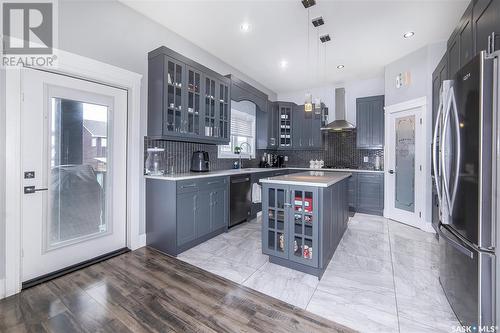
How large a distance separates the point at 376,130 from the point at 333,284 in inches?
151

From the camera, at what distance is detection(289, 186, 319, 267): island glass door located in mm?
2207

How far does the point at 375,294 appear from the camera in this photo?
1.96 metres

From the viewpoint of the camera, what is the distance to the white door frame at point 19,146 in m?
1.89

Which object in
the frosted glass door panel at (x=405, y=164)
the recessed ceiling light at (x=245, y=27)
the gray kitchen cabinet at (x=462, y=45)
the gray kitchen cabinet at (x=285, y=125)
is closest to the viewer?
the gray kitchen cabinet at (x=462, y=45)

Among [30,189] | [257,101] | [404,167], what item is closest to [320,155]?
[404,167]

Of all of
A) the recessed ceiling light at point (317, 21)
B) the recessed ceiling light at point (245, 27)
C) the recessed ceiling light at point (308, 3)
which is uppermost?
the recessed ceiling light at point (245, 27)

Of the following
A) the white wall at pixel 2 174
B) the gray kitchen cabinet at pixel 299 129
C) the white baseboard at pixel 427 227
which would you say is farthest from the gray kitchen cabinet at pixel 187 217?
the white baseboard at pixel 427 227

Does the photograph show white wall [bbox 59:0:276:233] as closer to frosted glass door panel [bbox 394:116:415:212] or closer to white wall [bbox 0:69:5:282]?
white wall [bbox 0:69:5:282]

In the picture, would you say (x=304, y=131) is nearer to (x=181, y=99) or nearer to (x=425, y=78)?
(x=425, y=78)

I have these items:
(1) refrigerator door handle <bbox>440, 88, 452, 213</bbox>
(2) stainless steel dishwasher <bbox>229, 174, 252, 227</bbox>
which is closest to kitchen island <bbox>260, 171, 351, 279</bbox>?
(1) refrigerator door handle <bbox>440, 88, 452, 213</bbox>

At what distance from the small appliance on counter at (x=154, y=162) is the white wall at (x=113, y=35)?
0.92ft

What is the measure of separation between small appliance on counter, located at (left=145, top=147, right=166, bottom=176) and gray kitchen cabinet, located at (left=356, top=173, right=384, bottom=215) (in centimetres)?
411
